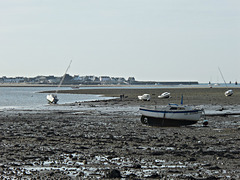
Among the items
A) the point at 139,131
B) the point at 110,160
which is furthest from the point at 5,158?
the point at 139,131

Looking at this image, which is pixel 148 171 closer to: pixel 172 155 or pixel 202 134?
pixel 172 155

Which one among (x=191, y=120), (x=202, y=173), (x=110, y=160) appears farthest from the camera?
(x=191, y=120)

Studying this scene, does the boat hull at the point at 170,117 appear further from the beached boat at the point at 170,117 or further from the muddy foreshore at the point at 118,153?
the muddy foreshore at the point at 118,153

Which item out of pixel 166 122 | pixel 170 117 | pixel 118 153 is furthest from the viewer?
pixel 166 122

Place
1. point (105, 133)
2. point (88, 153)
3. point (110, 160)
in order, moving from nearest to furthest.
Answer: point (110, 160) → point (88, 153) → point (105, 133)

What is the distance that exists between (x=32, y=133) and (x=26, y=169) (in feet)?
36.4

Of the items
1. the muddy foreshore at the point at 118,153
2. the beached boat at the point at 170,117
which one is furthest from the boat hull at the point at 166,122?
the muddy foreshore at the point at 118,153

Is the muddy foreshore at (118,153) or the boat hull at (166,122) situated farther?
the boat hull at (166,122)

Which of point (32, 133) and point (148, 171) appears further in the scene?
point (32, 133)

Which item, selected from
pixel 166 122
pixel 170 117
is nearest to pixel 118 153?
→ pixel 170 117

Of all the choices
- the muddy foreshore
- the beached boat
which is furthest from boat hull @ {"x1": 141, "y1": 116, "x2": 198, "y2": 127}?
the muddy foreshore

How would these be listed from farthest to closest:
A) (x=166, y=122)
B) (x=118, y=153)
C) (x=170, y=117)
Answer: (x=166, y=122), (x=170, y=117), (x=118, y=153)

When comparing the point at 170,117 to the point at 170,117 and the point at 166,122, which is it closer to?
the point at 170,117

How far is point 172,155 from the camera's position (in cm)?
1816
